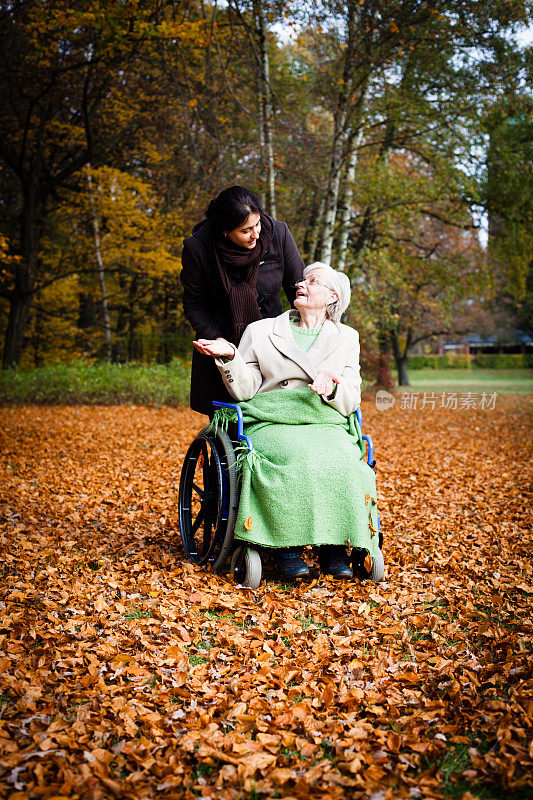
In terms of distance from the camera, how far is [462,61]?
11.7 m

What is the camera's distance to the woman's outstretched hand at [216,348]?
326 cm

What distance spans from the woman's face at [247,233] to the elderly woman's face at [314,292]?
329 millimetres

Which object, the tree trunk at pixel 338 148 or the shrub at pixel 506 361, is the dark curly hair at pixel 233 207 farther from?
the shrub at pixel 506 361

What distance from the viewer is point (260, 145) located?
35.7ft

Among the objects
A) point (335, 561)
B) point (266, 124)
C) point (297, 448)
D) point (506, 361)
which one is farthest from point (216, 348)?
point (506, 361)

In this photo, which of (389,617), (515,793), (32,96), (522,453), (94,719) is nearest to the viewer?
(515,793)

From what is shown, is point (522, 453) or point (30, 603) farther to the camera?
point (522, 453)

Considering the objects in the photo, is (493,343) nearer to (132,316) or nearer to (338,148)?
(132,316)

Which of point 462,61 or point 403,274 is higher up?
point 462,61

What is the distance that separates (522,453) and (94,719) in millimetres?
7509

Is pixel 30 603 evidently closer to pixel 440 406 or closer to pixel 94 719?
pixel 94 719

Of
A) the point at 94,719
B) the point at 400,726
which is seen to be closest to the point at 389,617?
the point at 400,726

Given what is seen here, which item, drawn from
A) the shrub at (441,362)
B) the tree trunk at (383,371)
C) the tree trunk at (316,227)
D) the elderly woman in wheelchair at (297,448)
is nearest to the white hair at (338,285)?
the elderly woman in wheelchair at (297,448)

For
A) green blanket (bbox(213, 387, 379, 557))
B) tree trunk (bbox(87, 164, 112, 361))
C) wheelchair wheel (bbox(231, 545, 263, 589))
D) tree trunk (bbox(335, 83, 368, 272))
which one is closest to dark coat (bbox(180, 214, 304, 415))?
green blanket (bbox(213, 387, 379, 557))
